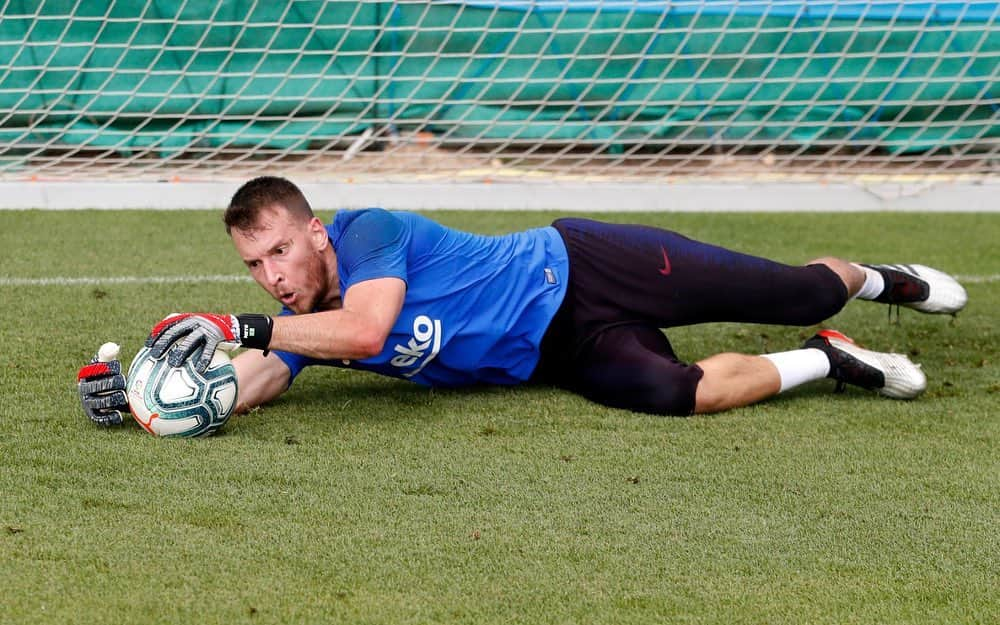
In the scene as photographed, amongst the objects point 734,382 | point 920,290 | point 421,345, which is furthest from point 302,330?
point 920,290

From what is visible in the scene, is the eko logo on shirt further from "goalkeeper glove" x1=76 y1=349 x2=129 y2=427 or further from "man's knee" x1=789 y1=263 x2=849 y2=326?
"man's knee" x1=789 y1=263 x2=849 y2=326

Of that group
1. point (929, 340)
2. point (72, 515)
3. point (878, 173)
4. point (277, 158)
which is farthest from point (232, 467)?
point (878, 173)

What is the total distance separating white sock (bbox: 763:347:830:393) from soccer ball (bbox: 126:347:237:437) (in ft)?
6.10

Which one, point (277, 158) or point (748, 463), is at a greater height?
point (277, 158)

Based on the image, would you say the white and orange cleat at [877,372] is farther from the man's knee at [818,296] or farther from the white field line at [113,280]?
the white field line at [113,280]

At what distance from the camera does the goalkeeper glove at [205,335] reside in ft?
12.2

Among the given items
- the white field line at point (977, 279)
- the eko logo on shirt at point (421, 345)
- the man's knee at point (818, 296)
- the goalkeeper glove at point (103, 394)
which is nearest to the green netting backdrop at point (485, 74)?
the white field line at point (977, 279)

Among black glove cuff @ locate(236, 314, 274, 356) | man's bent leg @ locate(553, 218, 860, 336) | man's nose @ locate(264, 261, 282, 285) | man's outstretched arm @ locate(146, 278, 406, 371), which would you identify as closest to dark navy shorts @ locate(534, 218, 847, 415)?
man's bent leg @ locate(553, 218, 860, 336)

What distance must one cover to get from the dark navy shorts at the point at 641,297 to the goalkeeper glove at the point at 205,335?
44.2 inches

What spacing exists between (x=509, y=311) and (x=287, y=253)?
2.68 feet

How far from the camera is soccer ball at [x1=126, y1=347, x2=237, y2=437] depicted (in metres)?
3.78

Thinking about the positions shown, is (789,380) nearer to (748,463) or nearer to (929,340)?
(748,463)

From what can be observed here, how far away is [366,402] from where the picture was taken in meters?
4.43

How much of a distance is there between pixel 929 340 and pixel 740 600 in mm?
2990
